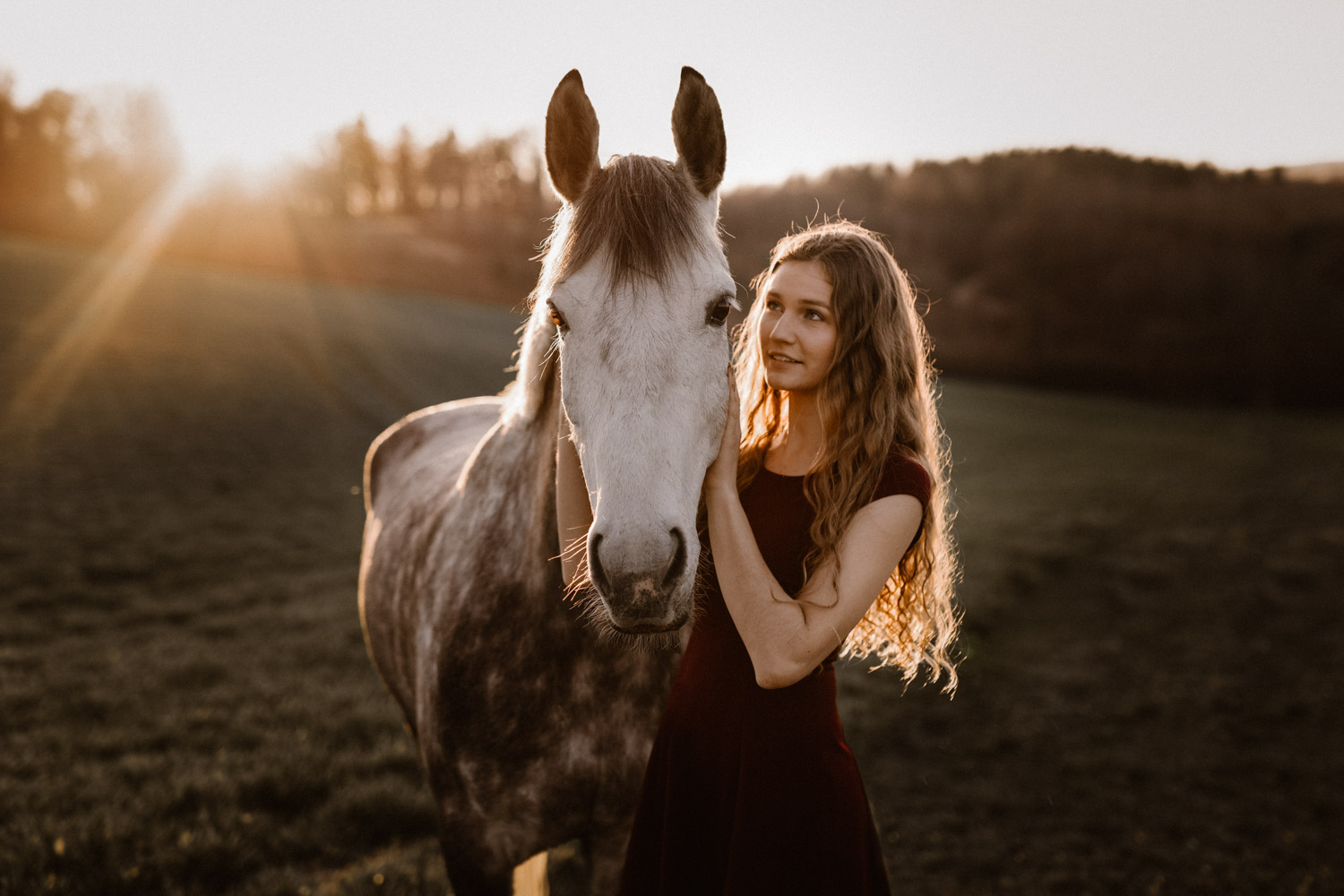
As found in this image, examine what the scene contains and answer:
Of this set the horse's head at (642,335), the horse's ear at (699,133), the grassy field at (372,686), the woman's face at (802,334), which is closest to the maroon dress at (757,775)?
the woman's face at (802,334)

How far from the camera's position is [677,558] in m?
1.36

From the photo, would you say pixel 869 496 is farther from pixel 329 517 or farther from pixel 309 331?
pixel 309 331

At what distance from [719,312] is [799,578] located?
654mm

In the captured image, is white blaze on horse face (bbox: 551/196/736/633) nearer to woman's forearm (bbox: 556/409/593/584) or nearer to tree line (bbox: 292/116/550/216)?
woman's forearm (bbox: 556/409/593/584)

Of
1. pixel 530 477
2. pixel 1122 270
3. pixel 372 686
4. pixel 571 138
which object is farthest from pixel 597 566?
pixel 1122 270

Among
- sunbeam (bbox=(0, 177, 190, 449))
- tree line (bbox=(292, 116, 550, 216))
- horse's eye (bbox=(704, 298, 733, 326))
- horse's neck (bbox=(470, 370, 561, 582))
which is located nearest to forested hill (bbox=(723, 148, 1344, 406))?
tree line (bbox=(292, 116, 550, 216))

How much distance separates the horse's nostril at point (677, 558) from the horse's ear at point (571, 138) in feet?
3.19

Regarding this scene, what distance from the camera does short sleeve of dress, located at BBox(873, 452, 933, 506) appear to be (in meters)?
1.62

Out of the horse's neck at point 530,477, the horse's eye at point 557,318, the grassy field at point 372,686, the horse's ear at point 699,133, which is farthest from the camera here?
the grassy field at point 372,686

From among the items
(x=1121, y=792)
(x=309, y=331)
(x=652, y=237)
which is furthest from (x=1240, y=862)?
(x=309, y=331)

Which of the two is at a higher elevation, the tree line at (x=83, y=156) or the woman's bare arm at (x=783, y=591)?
the tree line at (x=83, y=156)

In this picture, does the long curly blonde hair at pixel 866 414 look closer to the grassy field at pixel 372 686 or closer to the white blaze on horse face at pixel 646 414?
the white blaze on horse face at pixel 646 414

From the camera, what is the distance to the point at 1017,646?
7000mm

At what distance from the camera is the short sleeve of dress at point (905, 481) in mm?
1624
